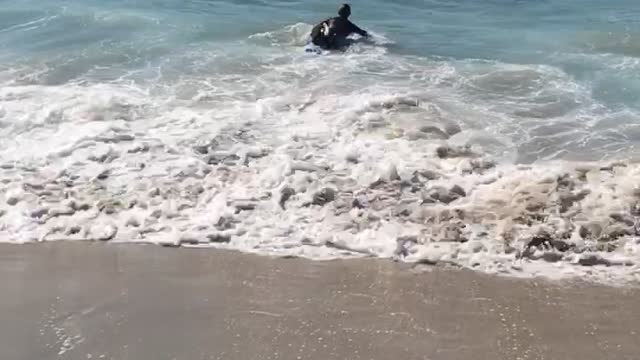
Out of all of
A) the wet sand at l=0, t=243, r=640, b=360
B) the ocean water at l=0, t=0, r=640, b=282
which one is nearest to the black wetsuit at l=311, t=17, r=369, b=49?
the ocean water at l=0, t=0, r=640, b=282

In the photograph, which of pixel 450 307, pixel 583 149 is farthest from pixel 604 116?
pixel 450 307

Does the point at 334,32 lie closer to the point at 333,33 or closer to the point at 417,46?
the point at 333,33

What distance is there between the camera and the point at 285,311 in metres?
4.81

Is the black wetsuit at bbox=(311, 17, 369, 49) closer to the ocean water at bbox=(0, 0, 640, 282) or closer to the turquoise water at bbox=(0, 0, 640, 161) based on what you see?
the ocean water at bbox=(0, 0, 640, 282)

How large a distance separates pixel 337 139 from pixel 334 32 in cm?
407

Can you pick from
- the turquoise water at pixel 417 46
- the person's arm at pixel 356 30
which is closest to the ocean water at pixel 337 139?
the turquoise water at pixel 417 46

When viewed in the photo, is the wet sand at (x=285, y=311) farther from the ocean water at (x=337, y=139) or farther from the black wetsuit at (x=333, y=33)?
the black wetsuit at (x=333, y=33)

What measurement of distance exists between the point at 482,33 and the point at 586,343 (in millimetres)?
8935

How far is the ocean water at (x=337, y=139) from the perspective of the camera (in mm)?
5949

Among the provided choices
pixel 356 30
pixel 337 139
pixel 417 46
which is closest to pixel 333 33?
pixel 356 30

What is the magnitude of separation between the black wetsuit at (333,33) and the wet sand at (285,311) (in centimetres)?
645

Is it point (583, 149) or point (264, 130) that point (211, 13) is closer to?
point (264, 130)

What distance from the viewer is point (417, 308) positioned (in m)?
4.84

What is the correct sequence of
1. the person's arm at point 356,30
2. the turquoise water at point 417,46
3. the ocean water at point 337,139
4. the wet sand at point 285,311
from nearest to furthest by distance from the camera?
the wet sand at point 285,311 → the ocean water at point 337,139 → the turquoise water at point 417,46 → the person's arm at point 356,30
